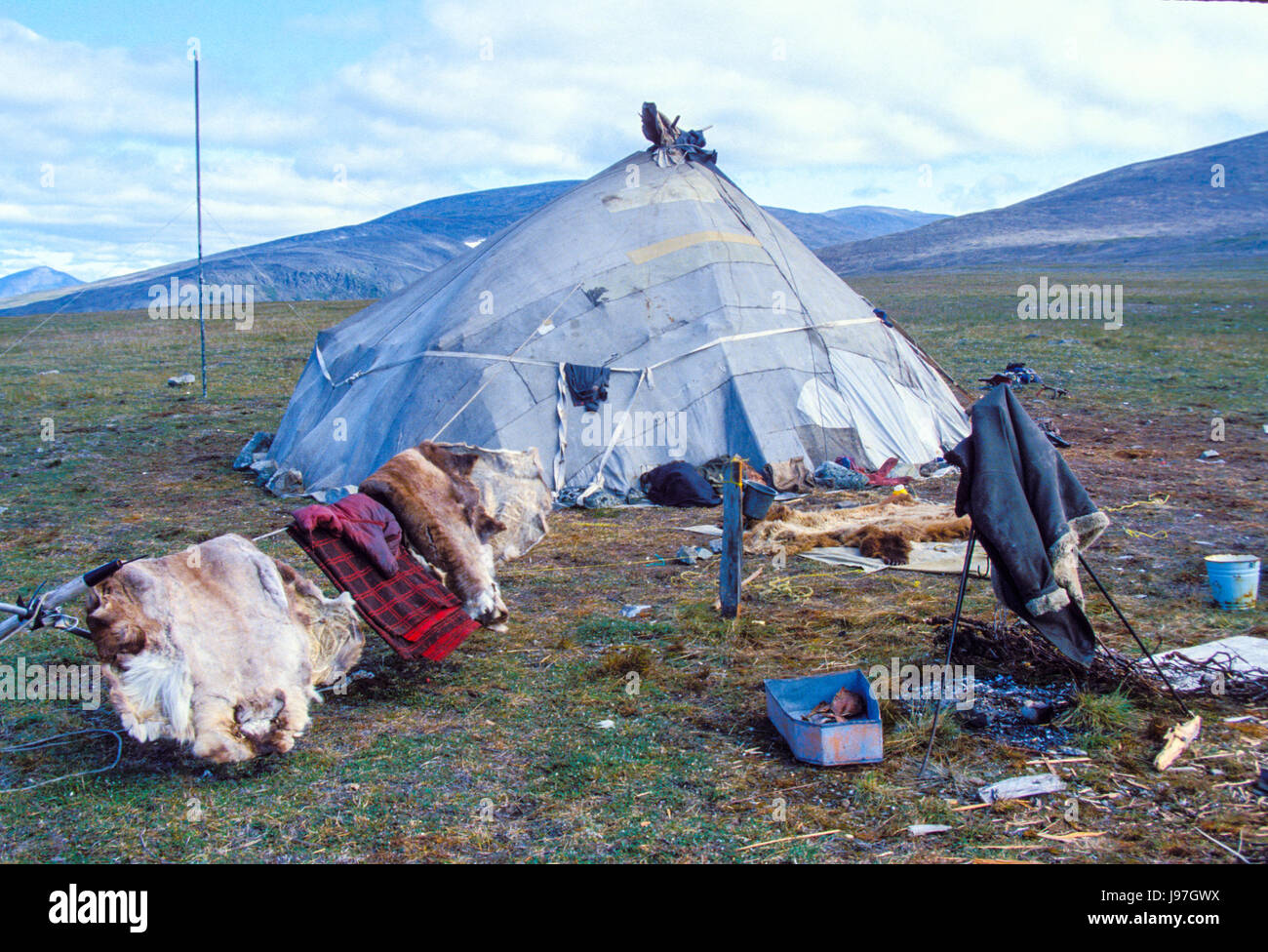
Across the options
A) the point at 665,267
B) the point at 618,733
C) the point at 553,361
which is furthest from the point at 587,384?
the point at 618,733

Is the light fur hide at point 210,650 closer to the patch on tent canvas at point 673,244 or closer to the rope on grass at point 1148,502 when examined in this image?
the patch on tent canvas at point 673,244

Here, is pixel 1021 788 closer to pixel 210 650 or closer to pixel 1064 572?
pixel 1064 572

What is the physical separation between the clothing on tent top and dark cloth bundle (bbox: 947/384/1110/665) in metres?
5.46

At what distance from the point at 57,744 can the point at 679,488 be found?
585 cm

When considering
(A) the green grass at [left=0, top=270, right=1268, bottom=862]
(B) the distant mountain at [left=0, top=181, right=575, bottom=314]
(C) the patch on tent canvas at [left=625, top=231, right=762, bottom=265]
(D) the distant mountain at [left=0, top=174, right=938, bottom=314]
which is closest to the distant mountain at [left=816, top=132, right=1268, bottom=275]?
(D) the distant mountain at [left=0, top=174, right=938, bottom=314]

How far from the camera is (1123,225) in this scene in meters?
83.6

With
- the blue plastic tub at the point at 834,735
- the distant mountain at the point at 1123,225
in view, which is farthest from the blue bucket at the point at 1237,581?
the distant mountain at the point at 1123,225

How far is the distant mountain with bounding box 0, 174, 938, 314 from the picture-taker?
94688 millimetres

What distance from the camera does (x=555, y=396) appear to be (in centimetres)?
955

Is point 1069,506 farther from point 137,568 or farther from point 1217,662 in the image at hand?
point 137,568

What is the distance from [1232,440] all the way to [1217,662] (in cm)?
819

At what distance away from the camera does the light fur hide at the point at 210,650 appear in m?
3.96

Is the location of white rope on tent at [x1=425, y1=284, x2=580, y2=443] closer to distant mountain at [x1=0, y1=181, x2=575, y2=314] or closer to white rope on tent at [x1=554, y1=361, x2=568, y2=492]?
white rope on tent at [x1=554, y1=361, x2=568, y2=492]

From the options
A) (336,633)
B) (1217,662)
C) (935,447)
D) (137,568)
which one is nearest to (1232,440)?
(935,447)
